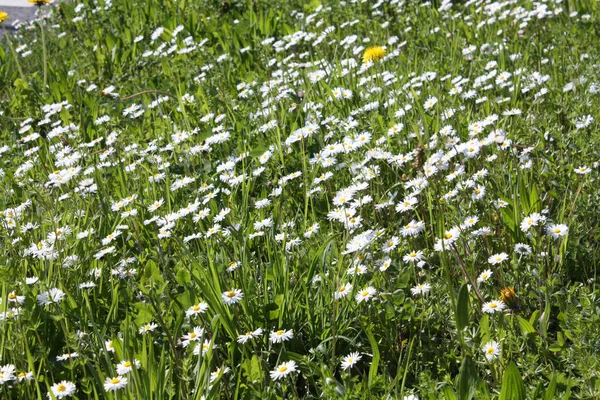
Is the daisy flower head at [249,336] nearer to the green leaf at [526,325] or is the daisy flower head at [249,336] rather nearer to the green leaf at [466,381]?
the green leaf at [466,381]

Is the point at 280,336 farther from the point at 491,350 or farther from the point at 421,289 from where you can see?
the point at 491,350

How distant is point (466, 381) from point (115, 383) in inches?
34.5

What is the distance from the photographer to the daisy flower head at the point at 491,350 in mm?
1982

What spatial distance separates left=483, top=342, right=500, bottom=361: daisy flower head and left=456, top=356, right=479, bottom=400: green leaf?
15 cm

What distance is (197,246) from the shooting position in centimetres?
276

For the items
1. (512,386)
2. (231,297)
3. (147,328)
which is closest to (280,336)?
(231,297)

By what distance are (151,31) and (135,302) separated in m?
3.55

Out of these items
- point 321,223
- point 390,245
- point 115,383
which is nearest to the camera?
point 115,383

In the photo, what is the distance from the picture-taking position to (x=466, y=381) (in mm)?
1845

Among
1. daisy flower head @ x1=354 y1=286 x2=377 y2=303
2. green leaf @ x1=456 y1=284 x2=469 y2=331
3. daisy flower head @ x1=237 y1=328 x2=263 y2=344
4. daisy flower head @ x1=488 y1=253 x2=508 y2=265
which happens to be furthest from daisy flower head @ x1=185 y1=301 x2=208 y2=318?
daisy flower head @ x1=488 y1=253 x2=508 y2=265

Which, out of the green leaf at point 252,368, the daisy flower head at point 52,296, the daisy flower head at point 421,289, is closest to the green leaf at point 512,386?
the daisy flower head at point 421,289

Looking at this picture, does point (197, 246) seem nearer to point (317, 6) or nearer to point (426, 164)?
point (426, 164)

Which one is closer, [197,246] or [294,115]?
[197,246]

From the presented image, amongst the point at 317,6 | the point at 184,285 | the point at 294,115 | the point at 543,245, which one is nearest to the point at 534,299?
the point at 543,245
